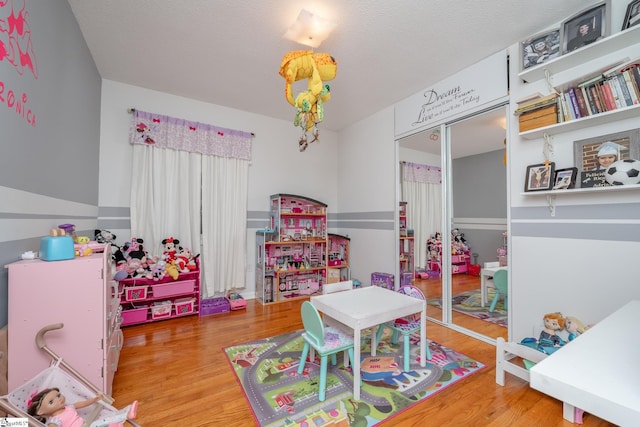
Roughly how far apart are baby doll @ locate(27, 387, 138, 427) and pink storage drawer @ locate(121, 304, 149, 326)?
197 cm

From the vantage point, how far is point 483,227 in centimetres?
289

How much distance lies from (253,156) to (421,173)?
2467 mm

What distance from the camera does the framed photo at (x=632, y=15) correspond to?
1.69 meters

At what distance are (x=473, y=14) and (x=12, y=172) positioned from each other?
3.22 meters

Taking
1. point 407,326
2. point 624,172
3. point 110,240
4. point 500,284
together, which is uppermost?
point 624,172

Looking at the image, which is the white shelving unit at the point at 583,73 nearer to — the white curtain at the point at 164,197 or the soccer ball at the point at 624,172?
the soccer ball at the point at 624,172

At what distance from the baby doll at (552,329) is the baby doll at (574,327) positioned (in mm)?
45

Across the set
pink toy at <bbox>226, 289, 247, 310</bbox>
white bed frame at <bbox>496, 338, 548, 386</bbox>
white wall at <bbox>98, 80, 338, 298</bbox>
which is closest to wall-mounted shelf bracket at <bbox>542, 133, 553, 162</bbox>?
white bed frame at <bbox>496, 338, 548, 386</bbox>

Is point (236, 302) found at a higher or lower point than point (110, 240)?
lower

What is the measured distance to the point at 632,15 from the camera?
1719 millimetres

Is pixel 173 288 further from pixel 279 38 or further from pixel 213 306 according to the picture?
pixel 279 38

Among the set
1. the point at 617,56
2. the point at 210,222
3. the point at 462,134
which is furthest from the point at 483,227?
the point at 210,222

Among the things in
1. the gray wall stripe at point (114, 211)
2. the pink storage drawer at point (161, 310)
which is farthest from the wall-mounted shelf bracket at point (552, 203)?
the gray wall stripe at point (114, 211)

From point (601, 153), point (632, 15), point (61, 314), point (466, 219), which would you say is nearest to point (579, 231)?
point (601, 153)
